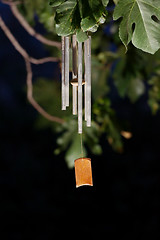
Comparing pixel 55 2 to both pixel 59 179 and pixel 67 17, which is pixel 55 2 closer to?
pixel 67 17

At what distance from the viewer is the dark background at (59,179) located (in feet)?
13.0

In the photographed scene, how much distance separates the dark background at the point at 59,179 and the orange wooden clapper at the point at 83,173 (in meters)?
3.11

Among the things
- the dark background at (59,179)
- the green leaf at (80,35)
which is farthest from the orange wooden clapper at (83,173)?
the dark background at (59,179)

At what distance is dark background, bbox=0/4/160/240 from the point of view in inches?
155

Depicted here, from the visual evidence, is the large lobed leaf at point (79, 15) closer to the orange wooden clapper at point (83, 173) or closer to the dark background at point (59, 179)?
the orange wooden clapper at point (83, 173)

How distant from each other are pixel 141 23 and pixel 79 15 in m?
0.14

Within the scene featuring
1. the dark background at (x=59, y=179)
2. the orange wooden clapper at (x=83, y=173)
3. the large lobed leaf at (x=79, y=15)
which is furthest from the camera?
the dark background at (x=59, y=179)

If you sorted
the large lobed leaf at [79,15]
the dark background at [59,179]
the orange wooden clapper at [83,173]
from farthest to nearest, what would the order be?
1. the dark background at [59,179]
2. the orange wooden clapper at [83,173]
3. the large lobed leaf at [79,15]

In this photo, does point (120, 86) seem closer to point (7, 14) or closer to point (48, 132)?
point (48, 132)

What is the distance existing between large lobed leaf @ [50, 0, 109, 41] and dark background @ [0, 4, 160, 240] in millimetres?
3321

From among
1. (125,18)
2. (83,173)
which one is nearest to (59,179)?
(83,173)

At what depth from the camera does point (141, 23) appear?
80cm

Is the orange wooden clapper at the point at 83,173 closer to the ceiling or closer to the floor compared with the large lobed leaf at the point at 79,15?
closer to the floor

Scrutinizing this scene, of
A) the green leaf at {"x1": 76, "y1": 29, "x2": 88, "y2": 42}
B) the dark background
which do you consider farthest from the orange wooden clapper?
the dark background
